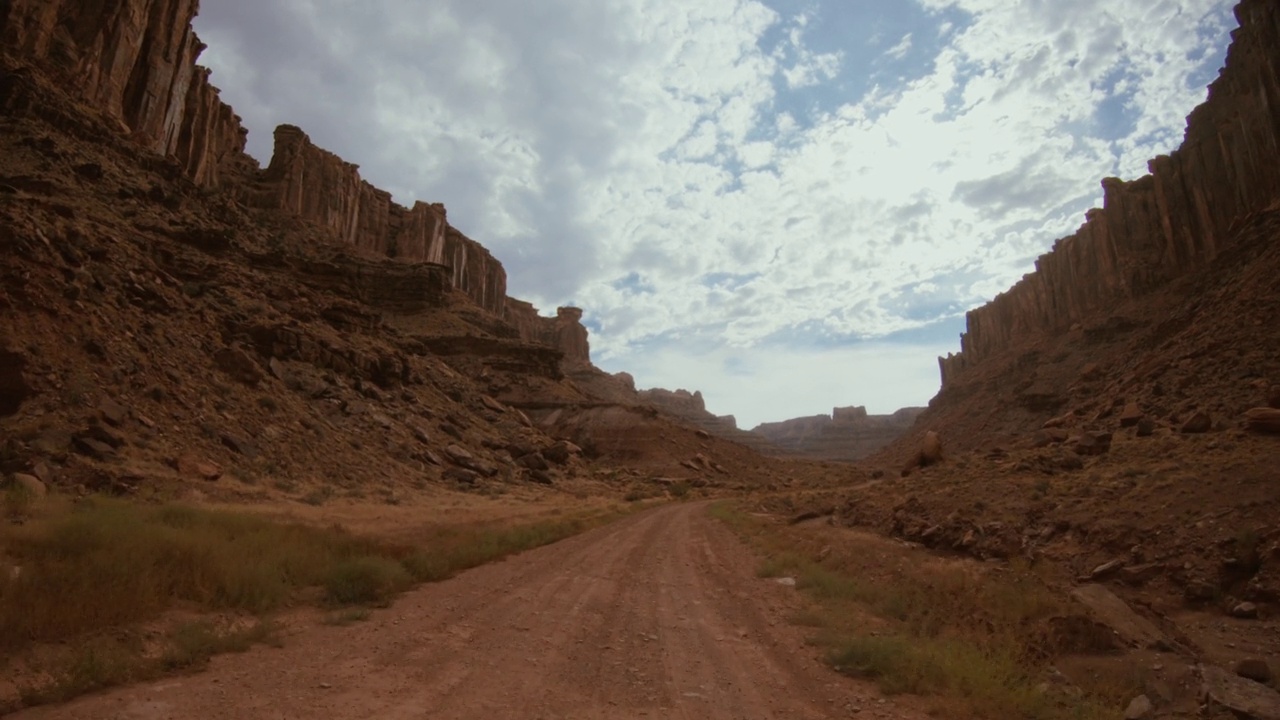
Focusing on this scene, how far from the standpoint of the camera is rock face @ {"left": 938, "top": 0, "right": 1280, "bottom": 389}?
49.8m

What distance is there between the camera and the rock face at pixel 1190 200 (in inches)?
1961

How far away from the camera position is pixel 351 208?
3447 inches

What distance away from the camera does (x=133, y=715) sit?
5.19m

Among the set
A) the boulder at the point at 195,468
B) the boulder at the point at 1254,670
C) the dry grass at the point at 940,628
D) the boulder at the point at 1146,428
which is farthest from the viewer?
the boulder at the point at 1146,428

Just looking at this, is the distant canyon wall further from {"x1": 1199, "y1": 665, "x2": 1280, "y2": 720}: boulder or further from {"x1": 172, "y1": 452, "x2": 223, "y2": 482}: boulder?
{"x1": 1199, "y1": 665, "x2": 1280, "y2": 720}: boulder

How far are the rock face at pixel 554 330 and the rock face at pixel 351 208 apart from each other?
38.9 metres

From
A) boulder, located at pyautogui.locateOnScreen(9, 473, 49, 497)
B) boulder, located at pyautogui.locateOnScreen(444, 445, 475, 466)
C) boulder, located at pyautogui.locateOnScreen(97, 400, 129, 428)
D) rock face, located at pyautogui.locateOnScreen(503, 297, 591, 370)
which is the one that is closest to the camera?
boulder, located at pyautogui.locateOnScreen(9, 473, 49, 497)

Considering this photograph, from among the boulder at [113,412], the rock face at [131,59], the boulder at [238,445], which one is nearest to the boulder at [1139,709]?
the boulder at [113,412]

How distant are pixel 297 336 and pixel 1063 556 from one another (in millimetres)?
39051

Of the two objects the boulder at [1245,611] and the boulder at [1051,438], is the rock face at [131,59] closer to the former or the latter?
the boulder at [1245,611]


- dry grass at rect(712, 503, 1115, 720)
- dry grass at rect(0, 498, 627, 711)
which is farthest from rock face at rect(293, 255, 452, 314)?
dry grass at rect(712, 503, 1115, 720)

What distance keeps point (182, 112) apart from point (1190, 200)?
9690 cm

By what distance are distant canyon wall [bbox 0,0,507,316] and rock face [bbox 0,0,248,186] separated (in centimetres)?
8

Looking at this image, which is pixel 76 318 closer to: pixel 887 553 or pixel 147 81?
pixel 887 553
